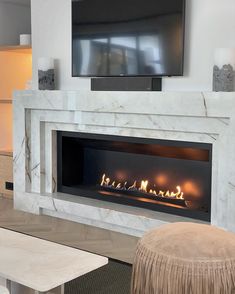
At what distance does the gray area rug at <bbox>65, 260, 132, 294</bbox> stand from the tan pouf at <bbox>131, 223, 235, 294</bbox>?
69 centimetres

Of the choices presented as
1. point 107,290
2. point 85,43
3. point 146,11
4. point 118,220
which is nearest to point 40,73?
point 85,43

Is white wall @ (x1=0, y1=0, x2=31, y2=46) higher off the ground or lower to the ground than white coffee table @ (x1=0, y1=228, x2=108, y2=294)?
higher

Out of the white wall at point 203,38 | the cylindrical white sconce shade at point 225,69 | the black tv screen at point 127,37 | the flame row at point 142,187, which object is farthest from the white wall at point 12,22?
the cylindrical white sconce shade at point 225,69

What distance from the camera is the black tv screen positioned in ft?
11.0

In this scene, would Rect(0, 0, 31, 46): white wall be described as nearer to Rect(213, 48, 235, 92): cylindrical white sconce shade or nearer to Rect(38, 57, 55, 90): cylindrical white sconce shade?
Rect(38, 57, 55, 90): cylindrical white sconce shade

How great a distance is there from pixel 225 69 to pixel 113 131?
103 cm

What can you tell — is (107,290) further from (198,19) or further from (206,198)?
(198,19)

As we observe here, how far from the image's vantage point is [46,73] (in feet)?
13.2

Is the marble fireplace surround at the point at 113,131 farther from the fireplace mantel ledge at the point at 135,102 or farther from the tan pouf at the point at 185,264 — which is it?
the tan pouf at the point at 185,264

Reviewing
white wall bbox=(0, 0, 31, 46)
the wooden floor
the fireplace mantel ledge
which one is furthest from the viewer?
A: white wall bbox=(0, 0, 31, 46)

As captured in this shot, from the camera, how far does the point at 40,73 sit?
4051 mm

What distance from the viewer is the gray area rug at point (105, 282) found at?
103 inches

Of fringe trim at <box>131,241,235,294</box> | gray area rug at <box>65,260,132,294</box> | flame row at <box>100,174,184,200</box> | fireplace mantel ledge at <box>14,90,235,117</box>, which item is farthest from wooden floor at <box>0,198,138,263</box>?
fringe trim at <box>131,241,235,294</box>

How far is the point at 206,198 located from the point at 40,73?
1736 mm
